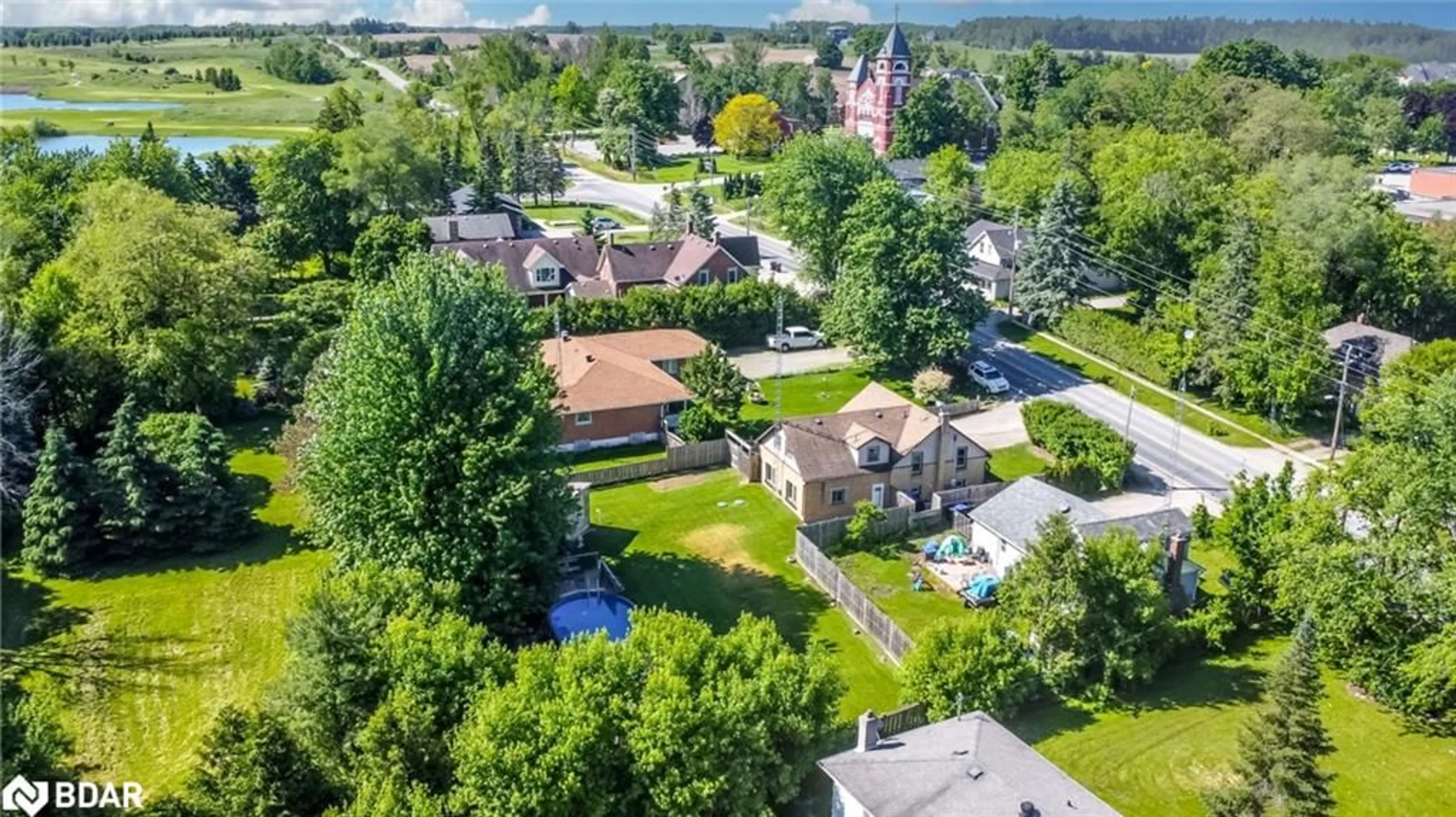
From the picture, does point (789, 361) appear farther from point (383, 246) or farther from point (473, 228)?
point (473, 228)

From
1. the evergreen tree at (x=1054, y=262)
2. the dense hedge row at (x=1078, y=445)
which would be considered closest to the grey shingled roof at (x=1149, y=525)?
the dense hedge row at (x=1078, y=445)

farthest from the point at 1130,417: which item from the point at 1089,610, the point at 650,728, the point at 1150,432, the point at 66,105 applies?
the point at 66,105

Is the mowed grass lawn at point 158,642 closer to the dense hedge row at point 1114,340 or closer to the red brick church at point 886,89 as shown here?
the dense hedge row at point 1114,340

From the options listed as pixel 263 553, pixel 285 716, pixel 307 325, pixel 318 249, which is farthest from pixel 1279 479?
pixel 318 249

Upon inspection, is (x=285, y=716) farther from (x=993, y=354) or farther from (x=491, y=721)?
(x=993, y=354)

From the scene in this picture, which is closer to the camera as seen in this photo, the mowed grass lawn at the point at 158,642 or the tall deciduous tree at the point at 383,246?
the mowed grass lawn at the point at 158,642
